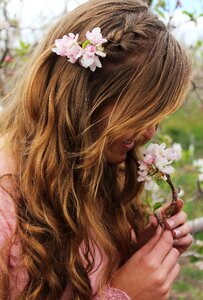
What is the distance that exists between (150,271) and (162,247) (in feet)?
0.27

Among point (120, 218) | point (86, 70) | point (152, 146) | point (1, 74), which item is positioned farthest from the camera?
point (1, 74)

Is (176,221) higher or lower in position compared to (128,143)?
lower

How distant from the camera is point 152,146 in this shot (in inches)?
76.7

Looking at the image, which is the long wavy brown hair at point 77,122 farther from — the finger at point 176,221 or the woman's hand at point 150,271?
the finger at point 176,221

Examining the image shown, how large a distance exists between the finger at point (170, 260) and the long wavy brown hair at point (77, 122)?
160mm

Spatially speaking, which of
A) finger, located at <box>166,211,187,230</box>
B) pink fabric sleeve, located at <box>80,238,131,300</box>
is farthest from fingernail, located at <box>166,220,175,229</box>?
pink fabric sleeve, located at <box>80,238,131,300</box>

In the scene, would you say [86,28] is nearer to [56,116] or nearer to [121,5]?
[121,5]

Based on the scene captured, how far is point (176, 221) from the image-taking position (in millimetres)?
2020

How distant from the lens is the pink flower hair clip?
1725 mm

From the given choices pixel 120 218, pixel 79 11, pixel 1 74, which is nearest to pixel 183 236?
pixel 120 218

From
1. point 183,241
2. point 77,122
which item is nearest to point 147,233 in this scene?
point 183,241

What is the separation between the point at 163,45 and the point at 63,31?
286 millimetres

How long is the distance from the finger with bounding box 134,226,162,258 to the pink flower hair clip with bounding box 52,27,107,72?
562mm

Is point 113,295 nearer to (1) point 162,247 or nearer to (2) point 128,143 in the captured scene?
(1) point 162,247
